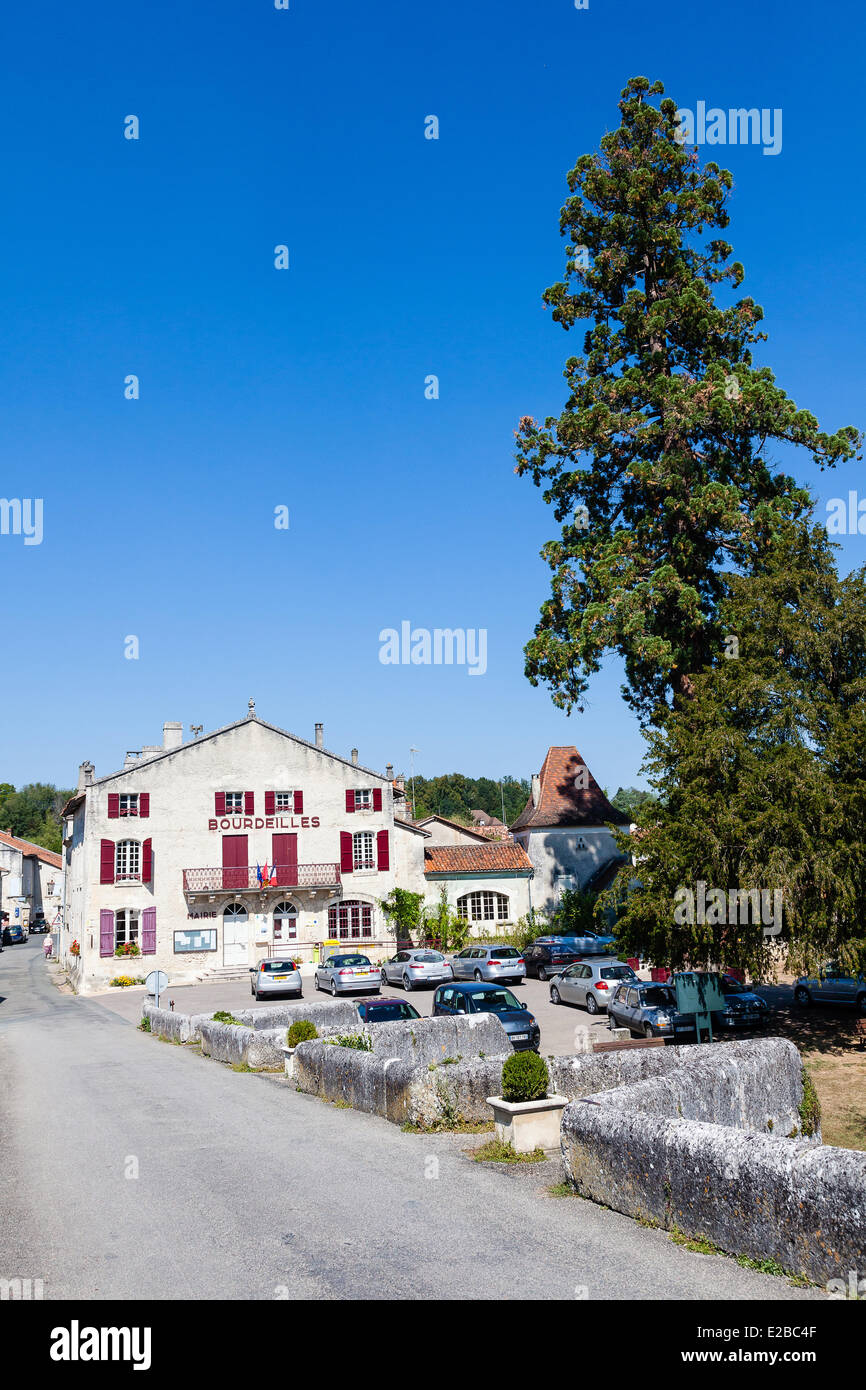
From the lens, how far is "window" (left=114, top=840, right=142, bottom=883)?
40844mm

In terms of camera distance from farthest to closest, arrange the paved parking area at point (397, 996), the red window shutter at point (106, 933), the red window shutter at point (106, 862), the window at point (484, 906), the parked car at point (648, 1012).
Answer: the window at point (484, 906) → the red window shutter at point (106, 862) → the red window shutter at point (106, 933) → the paved parking area at point (397, 996) → the parked car at point (648, 1012)

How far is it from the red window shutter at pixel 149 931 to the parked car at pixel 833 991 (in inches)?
1023

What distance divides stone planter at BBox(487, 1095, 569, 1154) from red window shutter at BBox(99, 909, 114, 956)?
32.6m

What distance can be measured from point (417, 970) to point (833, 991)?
1427cm

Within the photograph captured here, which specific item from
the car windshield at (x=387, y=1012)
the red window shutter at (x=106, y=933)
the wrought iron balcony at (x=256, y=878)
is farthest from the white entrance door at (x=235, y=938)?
the car windshield at (x=387, y=1012)

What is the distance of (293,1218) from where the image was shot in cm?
869

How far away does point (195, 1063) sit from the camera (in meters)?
20.7

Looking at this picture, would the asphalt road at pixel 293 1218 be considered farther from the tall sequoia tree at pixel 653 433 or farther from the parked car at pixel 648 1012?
the tall sequoia tree at pixel 653 433

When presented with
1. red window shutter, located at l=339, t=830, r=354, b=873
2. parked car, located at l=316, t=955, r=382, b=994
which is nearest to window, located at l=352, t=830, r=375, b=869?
red window shutter, located at l=339, t=830, r=354, b=873

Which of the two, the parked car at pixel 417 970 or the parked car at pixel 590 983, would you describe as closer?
the parked car at pixel 590 983

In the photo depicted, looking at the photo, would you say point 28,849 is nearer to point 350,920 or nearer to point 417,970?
point 350,920

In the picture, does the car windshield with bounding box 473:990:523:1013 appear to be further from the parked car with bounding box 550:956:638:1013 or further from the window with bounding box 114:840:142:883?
the window with bounding box 114:840:142:883

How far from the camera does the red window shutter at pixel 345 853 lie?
43.8 meters

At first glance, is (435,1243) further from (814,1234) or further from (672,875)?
(672,875)
